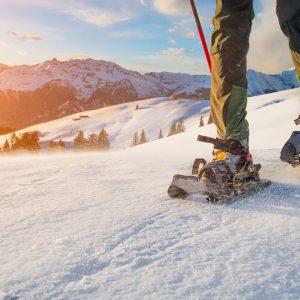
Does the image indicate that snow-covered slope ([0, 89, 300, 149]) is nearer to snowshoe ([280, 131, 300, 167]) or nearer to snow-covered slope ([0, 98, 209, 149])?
snow-covered slope ([0, 98, 209, 149])

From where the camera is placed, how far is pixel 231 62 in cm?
253

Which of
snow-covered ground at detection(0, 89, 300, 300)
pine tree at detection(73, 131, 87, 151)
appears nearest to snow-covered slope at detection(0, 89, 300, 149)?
pine tree at detection(73, 131, 87, 151)

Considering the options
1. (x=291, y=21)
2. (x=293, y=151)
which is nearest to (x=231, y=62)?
(x=291, y=21)

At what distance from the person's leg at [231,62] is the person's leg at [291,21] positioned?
208 millimetres

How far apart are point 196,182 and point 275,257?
93cm

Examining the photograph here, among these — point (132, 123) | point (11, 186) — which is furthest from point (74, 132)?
point (11, 186)

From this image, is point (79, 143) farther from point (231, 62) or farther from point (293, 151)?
point (231, 62)

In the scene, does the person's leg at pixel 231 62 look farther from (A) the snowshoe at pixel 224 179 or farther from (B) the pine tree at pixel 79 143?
(B) the pine tree at pixel 79 143

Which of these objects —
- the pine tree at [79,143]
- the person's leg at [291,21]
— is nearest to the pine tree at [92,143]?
the pine tree at [79,143]

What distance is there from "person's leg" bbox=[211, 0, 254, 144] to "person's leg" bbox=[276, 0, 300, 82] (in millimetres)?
208

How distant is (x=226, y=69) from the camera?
2543 millimetres

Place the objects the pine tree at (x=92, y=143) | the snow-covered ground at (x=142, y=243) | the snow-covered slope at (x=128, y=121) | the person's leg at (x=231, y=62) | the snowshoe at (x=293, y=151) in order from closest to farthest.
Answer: the snow-covered ground at (x=142, y=243), the person's leg at (x=231, y=62), the snowshoe at (x=293, y=151), the pine tree at (x=92, y=143), the snow-covered slope at (x=128, y=121)

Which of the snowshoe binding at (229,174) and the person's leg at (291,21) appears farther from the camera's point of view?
the person's leg at (291,21)

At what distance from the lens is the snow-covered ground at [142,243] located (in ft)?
3.62
